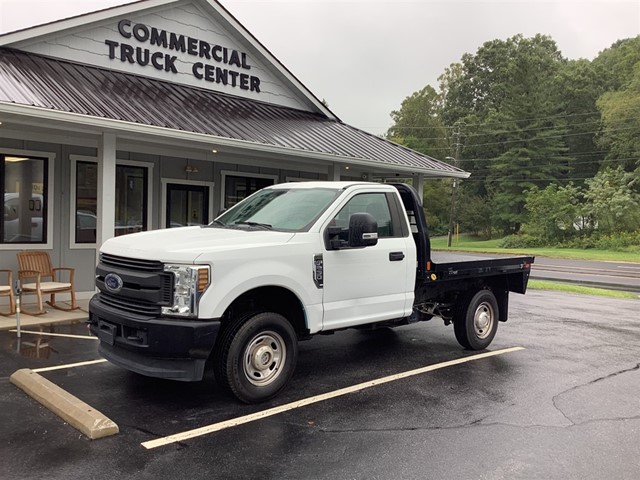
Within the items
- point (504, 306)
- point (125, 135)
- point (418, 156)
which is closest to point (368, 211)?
point (504, 306)

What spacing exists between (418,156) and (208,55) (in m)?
6.35

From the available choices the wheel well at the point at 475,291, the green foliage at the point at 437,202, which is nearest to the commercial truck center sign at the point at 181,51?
the wheel well at the point at 475,291

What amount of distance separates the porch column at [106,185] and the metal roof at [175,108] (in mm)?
565

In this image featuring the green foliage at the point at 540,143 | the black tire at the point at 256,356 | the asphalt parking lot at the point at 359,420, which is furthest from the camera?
the green foliage at the point at 540,143

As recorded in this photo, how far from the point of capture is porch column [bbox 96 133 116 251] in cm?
895

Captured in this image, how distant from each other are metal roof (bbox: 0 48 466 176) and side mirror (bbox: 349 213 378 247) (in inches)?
192

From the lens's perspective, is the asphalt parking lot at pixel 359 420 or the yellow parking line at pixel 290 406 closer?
the asphalt parking lot at pixel 359 420

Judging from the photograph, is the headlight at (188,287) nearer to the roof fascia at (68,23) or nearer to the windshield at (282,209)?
the windshield at (282,209)

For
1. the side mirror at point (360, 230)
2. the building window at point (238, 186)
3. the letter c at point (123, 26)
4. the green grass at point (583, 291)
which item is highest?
the letter c at point (123, 26)

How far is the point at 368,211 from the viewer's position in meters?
6.28

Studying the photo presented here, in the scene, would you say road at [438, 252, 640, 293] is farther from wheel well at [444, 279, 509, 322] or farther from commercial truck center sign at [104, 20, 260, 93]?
commercial truck center sign at [104, 20, 260, 93]

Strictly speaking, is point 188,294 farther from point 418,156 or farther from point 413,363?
point 418,156

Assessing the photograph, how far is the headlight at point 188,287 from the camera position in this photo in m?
4.59

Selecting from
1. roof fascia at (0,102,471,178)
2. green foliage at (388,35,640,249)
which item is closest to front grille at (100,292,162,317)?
roof fascia at (0,102,471,178)
